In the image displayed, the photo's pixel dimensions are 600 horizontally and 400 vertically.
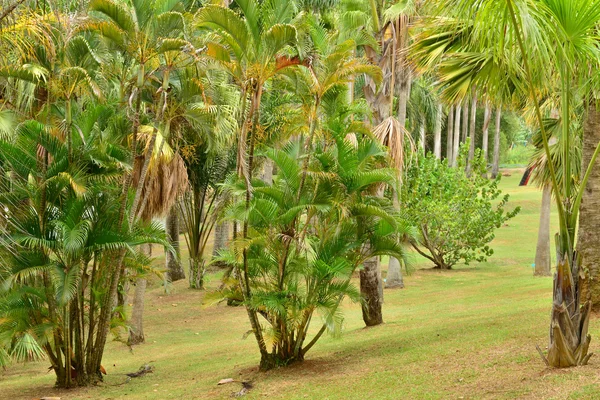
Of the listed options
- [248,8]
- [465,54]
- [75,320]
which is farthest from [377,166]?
[75,320]

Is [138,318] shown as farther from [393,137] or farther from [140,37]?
[140,37]

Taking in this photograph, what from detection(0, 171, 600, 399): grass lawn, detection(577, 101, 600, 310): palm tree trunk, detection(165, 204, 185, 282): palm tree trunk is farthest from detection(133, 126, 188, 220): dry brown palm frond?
detection(577, 101, 600, 310): palm tree trunk

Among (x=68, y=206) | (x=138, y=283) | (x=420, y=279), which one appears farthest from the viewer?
(x=420, y=279)

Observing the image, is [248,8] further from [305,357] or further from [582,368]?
[582,368]

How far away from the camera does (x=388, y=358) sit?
12375 mm

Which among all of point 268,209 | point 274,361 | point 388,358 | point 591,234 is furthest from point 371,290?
point 591,234

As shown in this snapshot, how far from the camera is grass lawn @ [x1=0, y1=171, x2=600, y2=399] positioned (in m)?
9.85

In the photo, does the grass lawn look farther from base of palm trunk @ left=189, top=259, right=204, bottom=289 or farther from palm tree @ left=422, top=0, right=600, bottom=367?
base of palm trunk @ left=189, top=259, right=204, bottom=289

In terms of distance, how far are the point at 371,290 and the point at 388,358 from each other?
4.26 meters

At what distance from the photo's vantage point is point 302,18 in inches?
549

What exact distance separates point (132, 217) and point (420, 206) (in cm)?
1508

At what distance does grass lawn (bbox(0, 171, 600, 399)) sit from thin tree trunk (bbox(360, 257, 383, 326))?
1.07 ft

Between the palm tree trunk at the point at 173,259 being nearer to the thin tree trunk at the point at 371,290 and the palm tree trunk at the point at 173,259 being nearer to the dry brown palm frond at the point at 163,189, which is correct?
the dry brown palm frond at the point at 163,189

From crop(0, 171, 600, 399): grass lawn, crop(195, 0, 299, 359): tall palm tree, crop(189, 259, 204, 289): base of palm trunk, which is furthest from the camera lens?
crop(189, 259, 204, 289): base of palm trunk
